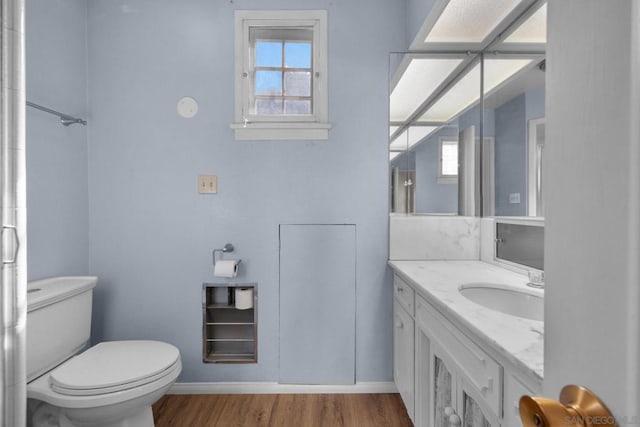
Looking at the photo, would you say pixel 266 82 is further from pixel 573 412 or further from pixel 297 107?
pixel 573 412

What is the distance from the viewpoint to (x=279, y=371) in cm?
206

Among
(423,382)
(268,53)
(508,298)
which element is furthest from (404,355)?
(268,53)

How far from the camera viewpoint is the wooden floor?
5.86 feet

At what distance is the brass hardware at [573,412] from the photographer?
1.01 ft

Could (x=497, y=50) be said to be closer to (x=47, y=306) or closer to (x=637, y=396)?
(x=637, y=396)

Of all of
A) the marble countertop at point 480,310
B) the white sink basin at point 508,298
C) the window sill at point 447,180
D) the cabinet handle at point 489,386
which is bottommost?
the cabinet handle at point 489,386

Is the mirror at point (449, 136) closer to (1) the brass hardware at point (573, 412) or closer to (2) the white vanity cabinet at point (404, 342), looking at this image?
(2) the white vanity cabinet at point (404, 342)

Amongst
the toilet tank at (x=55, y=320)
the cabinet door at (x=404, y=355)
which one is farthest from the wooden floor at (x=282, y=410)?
→ the toilet tank at (x=55, y=320)

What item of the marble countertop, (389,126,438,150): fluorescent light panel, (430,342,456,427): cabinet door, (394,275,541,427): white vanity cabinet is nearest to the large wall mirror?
(389,126,438,150): fluorescent light panel

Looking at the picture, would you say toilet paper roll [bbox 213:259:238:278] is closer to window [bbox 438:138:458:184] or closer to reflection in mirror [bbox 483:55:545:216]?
window [bbox 438:138:458:184]

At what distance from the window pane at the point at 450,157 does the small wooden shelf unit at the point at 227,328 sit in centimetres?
147

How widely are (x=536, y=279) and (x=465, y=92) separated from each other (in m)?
1.14

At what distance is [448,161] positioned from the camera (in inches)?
78.9

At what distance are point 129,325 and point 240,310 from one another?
68cm
